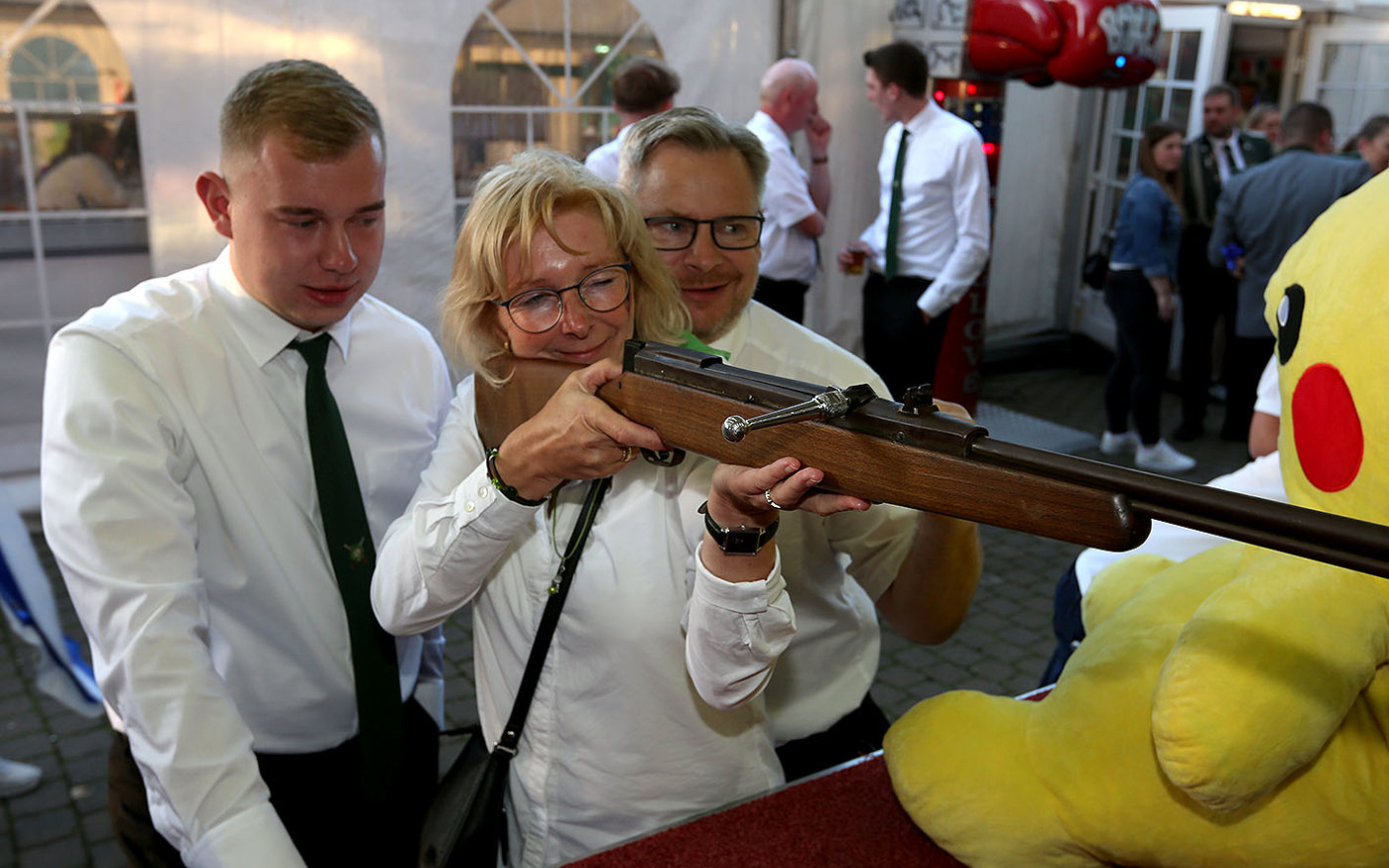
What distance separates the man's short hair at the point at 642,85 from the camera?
16.1 ft

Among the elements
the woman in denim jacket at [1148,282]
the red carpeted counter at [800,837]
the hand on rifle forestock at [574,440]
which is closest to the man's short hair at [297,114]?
the hand on rifle forestock at [574,440]

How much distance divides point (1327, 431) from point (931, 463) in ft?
1.66

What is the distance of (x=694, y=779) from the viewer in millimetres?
1599

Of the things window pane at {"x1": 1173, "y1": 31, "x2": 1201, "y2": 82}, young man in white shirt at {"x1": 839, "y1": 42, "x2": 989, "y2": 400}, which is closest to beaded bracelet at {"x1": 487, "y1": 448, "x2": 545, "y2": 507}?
young man in white shirt at {"x1": 839, "y1": 42, "x2": 989, "y2": 400}

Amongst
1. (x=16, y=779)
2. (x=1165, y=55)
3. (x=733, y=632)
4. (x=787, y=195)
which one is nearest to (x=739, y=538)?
(x=733, y=632)

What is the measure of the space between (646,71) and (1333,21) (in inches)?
288

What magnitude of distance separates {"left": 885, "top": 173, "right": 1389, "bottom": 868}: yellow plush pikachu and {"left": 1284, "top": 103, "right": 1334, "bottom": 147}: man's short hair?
5.60 meters

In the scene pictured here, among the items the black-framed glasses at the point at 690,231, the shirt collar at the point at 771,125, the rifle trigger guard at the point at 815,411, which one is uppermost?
the shirt collar at the point at 771,125

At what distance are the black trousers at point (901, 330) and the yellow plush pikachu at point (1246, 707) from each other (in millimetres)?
4412

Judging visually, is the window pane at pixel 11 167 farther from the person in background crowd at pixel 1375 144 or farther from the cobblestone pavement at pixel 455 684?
the person in background crowd at pixel 1375 144

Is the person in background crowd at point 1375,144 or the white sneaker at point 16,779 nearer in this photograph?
the white sneaker at point 16,779

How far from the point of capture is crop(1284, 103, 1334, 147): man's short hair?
6.07 m

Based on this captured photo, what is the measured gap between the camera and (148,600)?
4.78 feet

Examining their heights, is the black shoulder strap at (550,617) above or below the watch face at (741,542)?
below
